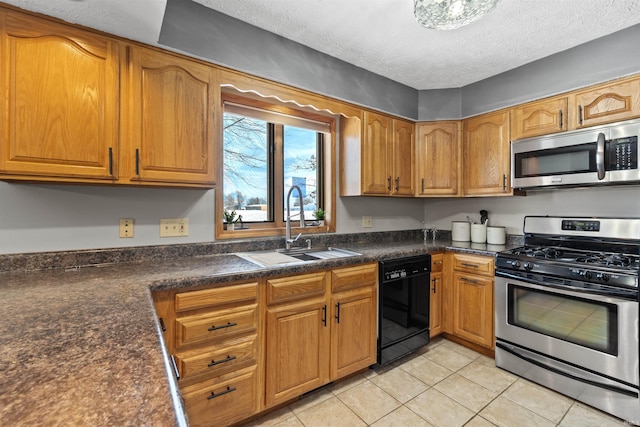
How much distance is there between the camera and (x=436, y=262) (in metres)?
2.56

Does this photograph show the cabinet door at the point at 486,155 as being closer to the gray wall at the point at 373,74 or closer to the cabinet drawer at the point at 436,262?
the gray wall at the point at 373,74

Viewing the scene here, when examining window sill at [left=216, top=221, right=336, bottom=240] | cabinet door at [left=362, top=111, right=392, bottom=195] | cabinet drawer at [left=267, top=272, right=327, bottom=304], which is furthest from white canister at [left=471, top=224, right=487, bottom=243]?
cabinet drawer at [left=267, top=272, right=327, bottom=304]

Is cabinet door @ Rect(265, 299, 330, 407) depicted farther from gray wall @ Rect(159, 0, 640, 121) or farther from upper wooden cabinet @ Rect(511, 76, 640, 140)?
upper wooden cabinet @ Rect(511, 76, 640, 140)

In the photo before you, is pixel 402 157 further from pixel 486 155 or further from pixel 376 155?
pixel 486 155

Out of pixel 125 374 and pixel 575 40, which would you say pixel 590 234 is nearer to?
pixel 575 40

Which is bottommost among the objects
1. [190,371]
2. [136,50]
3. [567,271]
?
→ [190,371]

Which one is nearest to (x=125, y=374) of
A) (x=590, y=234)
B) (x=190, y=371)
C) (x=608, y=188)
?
(x=190, y=371)

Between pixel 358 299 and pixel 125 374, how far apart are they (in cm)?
164

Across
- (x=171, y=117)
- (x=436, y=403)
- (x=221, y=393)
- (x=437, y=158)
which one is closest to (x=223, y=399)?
(x=221, y=393)

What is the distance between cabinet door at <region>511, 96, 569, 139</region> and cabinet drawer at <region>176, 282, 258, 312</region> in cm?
244

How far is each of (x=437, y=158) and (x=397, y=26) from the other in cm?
132

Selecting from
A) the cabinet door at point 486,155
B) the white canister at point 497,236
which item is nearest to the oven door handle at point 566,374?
the white canister at point 497,236

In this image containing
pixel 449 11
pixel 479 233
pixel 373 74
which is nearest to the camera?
pixel 449 11

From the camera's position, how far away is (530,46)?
7.35 feet
